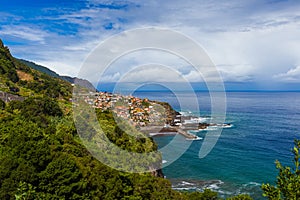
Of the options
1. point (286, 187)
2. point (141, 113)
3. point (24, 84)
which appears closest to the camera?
point (286, 187)

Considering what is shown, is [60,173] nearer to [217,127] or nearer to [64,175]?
[64,175]

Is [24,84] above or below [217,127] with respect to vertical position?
above

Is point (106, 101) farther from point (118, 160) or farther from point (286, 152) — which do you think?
point (286, 152)

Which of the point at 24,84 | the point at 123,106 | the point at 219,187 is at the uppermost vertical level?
the point at 24,84

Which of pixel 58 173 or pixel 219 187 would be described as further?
pixel 219 187

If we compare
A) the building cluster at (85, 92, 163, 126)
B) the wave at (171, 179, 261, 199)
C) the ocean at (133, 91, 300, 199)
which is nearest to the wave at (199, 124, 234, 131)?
the ocean at (133, 91, 300, 199)

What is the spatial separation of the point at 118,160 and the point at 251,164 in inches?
697

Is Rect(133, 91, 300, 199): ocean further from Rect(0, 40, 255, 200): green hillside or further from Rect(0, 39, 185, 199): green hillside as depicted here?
Rect(0, 39, 185, 199): green hillside

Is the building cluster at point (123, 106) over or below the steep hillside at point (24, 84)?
below

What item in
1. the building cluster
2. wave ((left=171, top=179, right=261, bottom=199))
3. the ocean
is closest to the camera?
wave ((left=171, top=179, right=261, bottom=199))

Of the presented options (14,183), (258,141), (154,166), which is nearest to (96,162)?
(14,183)

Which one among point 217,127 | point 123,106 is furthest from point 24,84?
point 217,127

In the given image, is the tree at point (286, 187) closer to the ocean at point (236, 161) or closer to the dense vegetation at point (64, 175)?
the dense vegetation at point (64, 175)

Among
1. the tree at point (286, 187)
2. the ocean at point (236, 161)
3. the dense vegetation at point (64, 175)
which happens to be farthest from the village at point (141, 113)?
the tree at point (286, 187)
